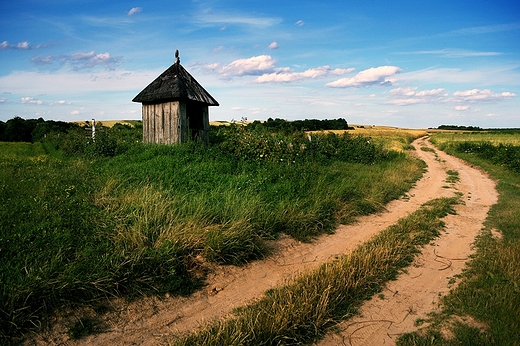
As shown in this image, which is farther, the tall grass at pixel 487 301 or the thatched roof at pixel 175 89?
the thatched roof at pixel 175 89

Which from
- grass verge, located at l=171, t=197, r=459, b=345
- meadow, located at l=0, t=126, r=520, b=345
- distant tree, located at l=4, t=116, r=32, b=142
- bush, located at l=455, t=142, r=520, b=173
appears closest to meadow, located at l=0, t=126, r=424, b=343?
meadow, located at l=0, t=126, r=520, b=345

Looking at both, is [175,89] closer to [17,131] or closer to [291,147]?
[291,147]

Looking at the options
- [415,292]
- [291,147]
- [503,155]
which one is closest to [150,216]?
[415,292]

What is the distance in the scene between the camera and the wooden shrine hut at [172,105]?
12891 mm

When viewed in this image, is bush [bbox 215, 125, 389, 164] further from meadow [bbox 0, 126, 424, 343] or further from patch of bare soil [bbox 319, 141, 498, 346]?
patch of bare soil [bbox 319, 141, 498, 346]

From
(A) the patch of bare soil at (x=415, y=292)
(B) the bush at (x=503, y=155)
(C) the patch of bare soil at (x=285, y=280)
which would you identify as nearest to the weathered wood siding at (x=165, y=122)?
(C) the patch of bare soil at (x=285, y=280)

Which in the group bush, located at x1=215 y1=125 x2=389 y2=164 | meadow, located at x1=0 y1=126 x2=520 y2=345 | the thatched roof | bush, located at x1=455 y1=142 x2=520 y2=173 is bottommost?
meadow, located at x1=0 y1=126 x2=520 y2=345

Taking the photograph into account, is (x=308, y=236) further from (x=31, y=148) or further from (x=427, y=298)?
(x=31, y=148)

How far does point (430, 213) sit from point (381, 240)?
2.87 m

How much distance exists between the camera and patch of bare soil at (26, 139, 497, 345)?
12.7 ft

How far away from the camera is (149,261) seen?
480 centimetres

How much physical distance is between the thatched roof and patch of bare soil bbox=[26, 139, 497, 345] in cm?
808

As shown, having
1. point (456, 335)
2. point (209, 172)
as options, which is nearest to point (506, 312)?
point (456, 335)

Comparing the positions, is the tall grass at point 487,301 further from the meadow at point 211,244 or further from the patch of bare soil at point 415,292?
the patch of bare soil at point 415,292
